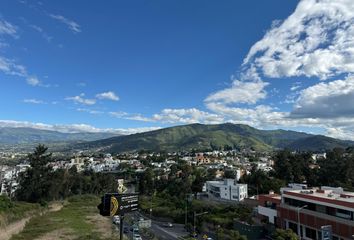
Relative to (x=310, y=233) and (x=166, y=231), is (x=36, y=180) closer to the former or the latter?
(x=166, y=231)

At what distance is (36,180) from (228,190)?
41718 millimetres

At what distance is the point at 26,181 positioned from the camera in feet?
205

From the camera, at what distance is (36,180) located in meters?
62.8

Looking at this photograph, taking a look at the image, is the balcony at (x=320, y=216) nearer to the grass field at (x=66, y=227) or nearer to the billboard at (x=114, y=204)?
the grass field at (x=66, y=227)

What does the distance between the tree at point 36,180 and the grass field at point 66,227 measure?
200 inches

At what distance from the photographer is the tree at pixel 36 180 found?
6209 centimetres

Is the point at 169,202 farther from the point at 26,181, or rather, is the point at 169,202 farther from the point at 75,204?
the point at 26,181

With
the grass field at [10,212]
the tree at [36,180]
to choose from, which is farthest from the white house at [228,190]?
the grass field at [10,212]

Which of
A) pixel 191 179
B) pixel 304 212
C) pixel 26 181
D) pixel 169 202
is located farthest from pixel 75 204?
pixel 304 212

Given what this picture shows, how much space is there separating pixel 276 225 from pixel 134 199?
1412 inches

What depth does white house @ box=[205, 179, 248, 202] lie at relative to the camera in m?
79.1

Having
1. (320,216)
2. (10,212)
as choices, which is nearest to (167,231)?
(320,216)

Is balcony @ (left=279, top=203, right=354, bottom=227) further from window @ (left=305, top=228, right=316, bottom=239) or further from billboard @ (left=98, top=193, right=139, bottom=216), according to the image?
billboard @ (left=98, top=193, right=139, bottom=216)

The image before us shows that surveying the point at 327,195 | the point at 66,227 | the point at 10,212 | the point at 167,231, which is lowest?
the point at 167,231
